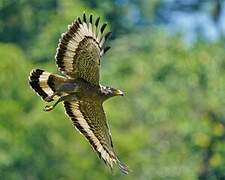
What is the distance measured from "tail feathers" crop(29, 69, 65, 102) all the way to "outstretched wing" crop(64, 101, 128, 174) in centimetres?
31

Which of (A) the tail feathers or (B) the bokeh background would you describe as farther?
(B) the bokeh background

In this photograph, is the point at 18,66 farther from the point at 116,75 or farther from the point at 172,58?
the point at 116,75

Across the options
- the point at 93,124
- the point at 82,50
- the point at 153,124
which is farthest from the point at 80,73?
the point at 153,124

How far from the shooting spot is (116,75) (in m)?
28.8

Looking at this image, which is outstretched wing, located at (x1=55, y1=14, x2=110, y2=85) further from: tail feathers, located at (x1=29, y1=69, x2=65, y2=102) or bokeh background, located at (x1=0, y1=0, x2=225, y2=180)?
bokeh background, located at (x1=0, y1=0, x2=225, y2=180)

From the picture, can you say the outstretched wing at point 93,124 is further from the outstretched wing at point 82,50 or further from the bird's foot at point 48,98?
the bird's foot at point 48,98

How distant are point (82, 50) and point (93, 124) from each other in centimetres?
51

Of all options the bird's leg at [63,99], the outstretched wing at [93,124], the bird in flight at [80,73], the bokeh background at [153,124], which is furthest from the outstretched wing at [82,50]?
the bokeh background at [153,124]

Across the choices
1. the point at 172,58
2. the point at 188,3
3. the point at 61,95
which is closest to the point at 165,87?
the point at 172,58

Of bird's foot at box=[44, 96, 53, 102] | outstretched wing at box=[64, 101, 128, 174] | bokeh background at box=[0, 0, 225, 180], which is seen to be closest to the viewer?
bird's foot at box=[44, 96, 53, 102]

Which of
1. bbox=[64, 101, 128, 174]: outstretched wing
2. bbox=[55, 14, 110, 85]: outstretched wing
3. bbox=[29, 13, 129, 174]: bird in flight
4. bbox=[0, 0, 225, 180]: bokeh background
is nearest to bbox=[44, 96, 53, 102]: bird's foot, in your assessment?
bbox=[29, 13, 129, 174]: bird in flight

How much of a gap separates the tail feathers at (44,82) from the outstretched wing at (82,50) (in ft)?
0.29

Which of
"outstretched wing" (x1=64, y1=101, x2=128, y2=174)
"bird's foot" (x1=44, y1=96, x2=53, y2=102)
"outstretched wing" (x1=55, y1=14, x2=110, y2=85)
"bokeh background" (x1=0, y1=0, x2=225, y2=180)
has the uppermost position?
"outstretched wing" (x1=55, y1=14, x2=110, y2=85)

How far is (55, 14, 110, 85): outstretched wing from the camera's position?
21.5 feet
